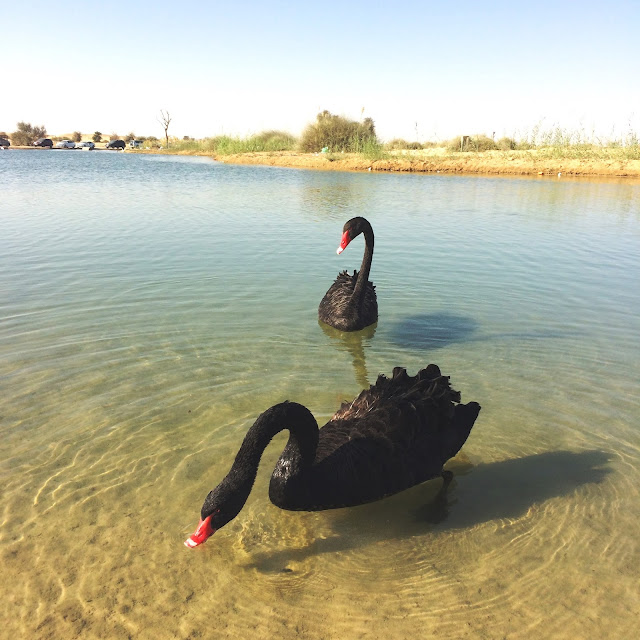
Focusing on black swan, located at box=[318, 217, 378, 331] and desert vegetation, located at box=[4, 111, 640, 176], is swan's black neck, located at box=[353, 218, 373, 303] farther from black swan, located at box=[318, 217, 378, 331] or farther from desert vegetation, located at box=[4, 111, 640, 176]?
desert vegetation, located at box=[4, 111, 640, 176]

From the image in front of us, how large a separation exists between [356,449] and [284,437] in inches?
40.9

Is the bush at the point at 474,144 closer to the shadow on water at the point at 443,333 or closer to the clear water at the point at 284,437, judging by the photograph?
the clear water at the point at 284,437

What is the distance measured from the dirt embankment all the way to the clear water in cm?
1978

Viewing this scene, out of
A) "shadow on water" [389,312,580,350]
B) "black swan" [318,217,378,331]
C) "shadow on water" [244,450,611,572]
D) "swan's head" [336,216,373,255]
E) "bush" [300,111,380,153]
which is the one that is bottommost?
"shadow on water" [244,450,611,572]

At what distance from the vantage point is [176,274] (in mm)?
8234

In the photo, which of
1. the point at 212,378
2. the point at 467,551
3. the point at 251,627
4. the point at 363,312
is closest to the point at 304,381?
the point at 212,378

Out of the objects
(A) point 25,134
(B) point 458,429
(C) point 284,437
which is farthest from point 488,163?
(A) point 25,134

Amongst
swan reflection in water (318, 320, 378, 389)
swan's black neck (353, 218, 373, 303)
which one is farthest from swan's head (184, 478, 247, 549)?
swan's black neck (353, 218, 373, 303)

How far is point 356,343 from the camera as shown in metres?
6.11

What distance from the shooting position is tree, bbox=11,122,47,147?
68875 mm

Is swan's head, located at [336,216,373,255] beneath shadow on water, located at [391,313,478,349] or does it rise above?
above

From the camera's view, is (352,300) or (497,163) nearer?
(352,300)

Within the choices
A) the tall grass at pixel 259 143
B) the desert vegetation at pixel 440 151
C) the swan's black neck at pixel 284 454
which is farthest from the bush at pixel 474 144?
the swan's black neck at pixel 284 454

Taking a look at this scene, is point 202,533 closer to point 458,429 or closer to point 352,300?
point 458,429
